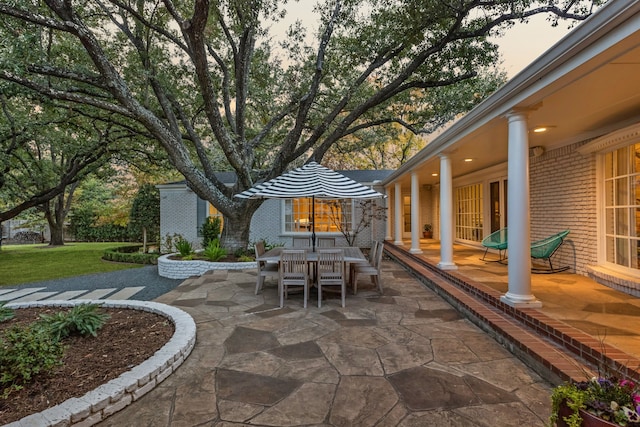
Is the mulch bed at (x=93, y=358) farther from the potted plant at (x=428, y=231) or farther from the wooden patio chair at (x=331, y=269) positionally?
the potted plant at (x=428, y=231)

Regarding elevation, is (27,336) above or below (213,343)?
above

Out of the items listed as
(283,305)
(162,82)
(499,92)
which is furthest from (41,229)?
(499,92)

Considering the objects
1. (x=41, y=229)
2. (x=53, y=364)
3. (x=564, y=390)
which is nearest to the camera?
(x=564, y=390)

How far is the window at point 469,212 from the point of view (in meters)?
9.09

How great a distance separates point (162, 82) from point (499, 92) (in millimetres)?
7937

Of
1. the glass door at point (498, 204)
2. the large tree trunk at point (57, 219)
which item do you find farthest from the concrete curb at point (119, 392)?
the large tree trunk at point (57, 219)

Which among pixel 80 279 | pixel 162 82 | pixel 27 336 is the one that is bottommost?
pixel 80 279

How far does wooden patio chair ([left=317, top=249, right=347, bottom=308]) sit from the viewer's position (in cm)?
456

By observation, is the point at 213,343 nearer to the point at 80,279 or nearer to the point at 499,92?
the point at 499,92

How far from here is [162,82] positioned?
27.1ft

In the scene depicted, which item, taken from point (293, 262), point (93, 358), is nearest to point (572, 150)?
point (293, 262)

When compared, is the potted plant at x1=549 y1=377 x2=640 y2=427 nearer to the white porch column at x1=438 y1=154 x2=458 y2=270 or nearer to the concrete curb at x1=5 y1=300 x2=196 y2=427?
the concrete curb at x1=5 y1=300 x2=196 y2=427

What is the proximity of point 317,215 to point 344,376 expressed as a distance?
9.78 meters

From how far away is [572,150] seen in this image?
17.6 ft
